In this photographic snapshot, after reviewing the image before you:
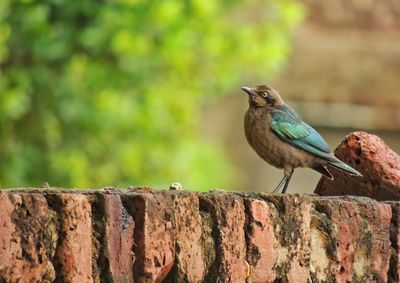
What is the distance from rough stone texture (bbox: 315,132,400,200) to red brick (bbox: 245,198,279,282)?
772 mm

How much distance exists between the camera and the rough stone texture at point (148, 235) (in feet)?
11.8

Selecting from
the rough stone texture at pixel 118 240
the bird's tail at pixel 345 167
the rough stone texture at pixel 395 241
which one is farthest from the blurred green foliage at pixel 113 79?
the rough stone texture at pixel 118 240

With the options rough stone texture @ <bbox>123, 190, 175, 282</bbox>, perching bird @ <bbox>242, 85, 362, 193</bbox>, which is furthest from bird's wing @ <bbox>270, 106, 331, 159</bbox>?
rough stone texture @ <bbox>123, 190, 175, 282</bbox>

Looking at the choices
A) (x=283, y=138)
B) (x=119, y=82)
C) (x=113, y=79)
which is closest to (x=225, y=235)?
(x=283, y=138)

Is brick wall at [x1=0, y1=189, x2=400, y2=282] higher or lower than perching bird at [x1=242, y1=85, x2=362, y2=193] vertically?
lower

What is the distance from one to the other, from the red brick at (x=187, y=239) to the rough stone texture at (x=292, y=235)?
0.36 metres

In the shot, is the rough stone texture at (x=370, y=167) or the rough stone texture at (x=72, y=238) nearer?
the rough stone texture at (x=72, y=238)

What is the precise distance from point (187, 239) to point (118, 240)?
0.25 meters

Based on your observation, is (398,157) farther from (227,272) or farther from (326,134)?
(326,134)

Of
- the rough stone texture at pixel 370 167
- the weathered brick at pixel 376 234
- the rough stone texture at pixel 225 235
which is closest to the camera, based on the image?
the rough stone texture at pixel 225 235

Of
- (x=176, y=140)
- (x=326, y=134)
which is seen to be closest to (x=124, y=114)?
(x=176, y=140)

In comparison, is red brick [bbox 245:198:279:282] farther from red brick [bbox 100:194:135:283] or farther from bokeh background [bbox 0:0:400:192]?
bokeh background [bbox 0:0:400:192]

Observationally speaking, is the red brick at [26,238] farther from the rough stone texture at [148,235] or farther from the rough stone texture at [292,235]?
the rough stone texture at [292,235]

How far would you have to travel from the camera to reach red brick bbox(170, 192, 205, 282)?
3.71m
